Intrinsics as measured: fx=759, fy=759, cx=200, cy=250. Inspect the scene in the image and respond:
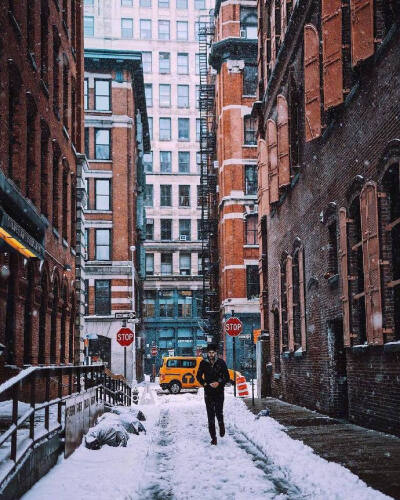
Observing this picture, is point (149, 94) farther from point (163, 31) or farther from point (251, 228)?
point (251, 228)

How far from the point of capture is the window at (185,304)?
248 ft

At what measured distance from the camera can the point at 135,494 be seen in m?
8.51

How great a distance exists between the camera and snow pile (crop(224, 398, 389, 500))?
317 inches

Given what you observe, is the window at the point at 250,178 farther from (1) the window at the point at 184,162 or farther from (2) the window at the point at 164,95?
(2) the window at the point at 164,95

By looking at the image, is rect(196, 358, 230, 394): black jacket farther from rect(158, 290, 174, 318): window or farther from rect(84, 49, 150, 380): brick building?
rect(158, 290, 174, 318): window

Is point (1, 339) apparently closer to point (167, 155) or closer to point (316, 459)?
point (316, 459)

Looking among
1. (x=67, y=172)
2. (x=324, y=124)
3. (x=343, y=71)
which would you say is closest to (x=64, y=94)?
(x=67, y=172)

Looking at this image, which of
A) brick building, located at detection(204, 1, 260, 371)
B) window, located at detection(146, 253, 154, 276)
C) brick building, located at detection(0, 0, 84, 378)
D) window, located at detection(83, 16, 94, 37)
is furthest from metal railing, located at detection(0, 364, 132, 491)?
window, located at detection(83, 16, 94, 37)

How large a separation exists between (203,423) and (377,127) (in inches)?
328

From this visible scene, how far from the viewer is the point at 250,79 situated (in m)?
52.6

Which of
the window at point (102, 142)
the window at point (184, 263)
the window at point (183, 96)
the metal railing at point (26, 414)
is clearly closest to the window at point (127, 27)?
the window at point (183, 96)

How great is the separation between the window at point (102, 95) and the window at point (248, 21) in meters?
10.1

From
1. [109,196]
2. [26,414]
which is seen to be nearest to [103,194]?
[109,196]

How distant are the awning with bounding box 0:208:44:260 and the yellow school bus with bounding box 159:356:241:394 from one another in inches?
897
